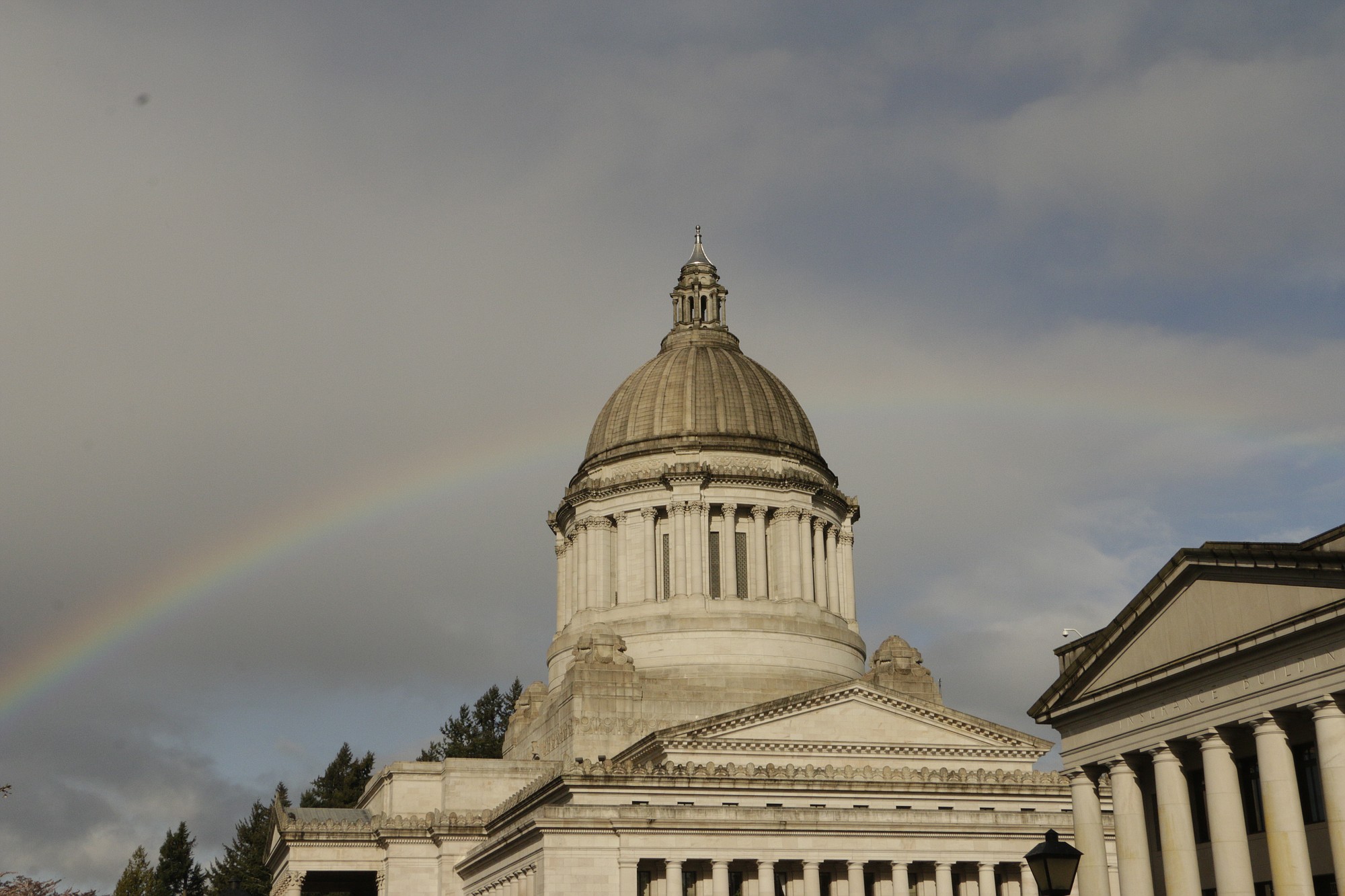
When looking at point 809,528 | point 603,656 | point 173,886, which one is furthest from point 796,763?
point 173,886

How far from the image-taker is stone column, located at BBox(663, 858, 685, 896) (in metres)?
55.1

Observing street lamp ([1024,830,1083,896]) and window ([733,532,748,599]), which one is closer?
street lamp ([1024,830,1083,896])

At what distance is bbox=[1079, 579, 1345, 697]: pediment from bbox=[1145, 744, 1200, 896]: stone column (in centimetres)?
238

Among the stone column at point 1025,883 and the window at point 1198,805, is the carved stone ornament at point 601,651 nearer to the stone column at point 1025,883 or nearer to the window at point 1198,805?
the stone column at point 1025,883

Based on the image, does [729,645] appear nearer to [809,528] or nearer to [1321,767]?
[809,528]

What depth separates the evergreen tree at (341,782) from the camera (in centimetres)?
12381

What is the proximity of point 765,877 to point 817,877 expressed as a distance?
2143mm

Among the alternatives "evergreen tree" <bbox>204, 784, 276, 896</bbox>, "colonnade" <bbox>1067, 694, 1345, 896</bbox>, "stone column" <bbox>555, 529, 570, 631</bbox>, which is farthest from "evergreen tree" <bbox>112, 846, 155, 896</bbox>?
"colonnade" <bbox>1067, 694, 1345, 896</bbox>

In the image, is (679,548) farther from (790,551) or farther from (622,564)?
(790,551)

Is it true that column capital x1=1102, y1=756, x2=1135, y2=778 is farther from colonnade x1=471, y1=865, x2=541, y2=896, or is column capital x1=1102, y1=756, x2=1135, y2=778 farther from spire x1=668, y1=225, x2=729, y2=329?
spire x1=668, y1=225, x2=729, y2=329

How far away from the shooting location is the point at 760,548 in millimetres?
78062

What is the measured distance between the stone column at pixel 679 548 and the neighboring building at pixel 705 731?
11 centimetres

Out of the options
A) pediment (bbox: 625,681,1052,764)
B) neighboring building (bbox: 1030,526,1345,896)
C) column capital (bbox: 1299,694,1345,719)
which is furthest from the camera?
pediment (bbox: 625,681,1052,764)

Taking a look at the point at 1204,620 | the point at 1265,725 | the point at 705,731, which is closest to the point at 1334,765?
the point at 1265,725
